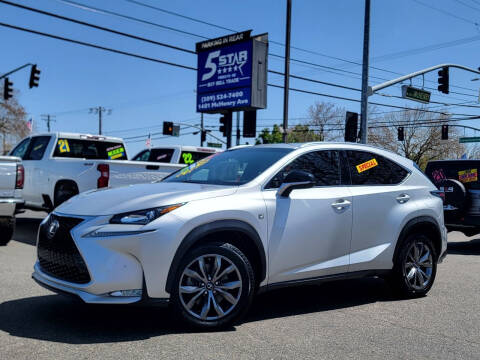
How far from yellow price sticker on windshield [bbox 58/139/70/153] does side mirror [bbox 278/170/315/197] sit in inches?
319

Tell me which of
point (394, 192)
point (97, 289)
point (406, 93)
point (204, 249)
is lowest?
point (97, 289)

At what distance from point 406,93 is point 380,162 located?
17.5 m

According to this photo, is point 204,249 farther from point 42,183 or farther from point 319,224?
point 42,183

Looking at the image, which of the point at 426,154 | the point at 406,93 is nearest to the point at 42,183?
the point at 406,93

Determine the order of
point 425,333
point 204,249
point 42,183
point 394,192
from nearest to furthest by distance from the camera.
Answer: point 204,249
point 425,333
point 394,192
point 42,183

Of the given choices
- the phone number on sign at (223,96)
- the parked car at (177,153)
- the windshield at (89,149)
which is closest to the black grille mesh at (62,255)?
the windshield at (89,149)

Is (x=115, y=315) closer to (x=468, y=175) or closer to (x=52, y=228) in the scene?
(x=52, y=228)

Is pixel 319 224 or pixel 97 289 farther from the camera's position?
pixel 319 224

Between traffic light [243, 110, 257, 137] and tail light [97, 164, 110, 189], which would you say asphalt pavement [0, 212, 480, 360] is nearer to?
tail light [97, 164, 110, 189]

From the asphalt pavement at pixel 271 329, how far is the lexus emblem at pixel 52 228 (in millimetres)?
731

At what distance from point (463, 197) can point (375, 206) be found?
5582 millimetres

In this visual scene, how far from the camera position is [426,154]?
54469 mm

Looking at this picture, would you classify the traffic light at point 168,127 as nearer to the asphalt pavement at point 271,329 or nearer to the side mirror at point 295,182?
the asphalt pavement at point 271,329

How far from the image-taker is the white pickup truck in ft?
33.6
